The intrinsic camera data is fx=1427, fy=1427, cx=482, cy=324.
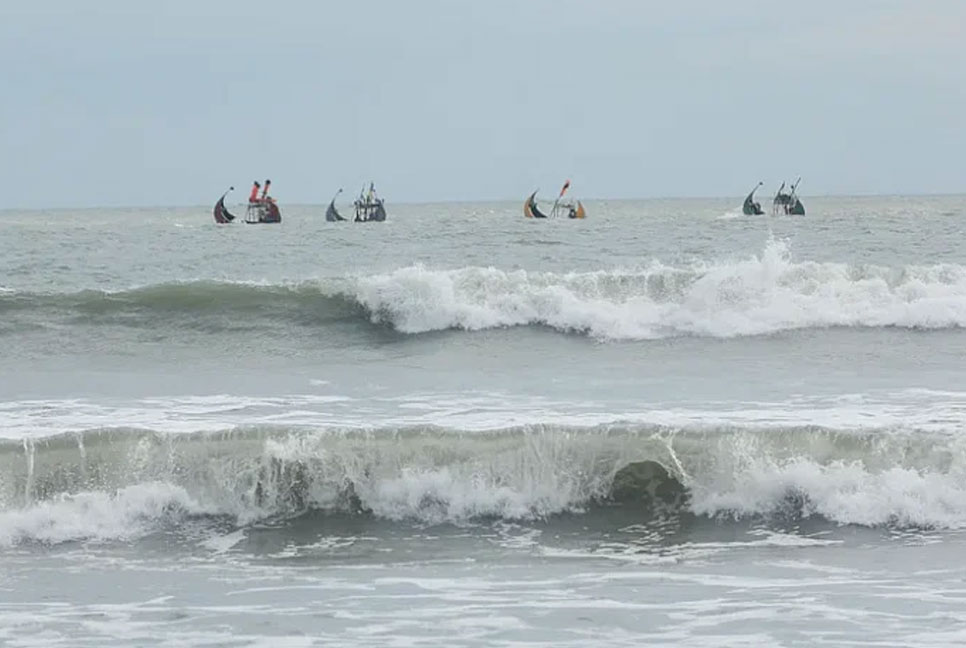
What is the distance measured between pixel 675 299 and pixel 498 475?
10651 millimetres

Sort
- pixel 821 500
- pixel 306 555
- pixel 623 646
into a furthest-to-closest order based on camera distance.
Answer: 1. pixel 821 500
2. pixel 306 555
3. pixel 623 646

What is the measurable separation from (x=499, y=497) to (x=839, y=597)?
3.34 m

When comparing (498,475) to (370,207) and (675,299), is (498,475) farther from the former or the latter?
(370,207)

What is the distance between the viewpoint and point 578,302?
21047mm

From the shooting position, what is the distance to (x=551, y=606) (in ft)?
25.9

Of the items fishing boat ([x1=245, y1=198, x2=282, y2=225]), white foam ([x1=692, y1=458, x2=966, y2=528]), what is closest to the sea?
white foam ([x1=692, y1=458, x2=966, y2=528])

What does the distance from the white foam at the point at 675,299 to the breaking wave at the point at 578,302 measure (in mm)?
21

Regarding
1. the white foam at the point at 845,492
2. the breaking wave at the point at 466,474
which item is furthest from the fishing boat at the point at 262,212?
the white foam at the point at 845,492

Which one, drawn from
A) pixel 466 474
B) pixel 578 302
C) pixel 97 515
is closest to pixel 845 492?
pixel 466 474

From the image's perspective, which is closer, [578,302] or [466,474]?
[466,474]

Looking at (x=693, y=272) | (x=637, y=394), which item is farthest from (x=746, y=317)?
(x=637, y=394)

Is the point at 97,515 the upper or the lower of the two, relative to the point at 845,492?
lower

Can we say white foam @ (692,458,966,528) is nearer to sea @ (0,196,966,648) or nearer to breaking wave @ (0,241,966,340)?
sea @ (0,196,966,648)

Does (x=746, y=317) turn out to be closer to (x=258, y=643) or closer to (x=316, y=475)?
(x=316, y=475)
